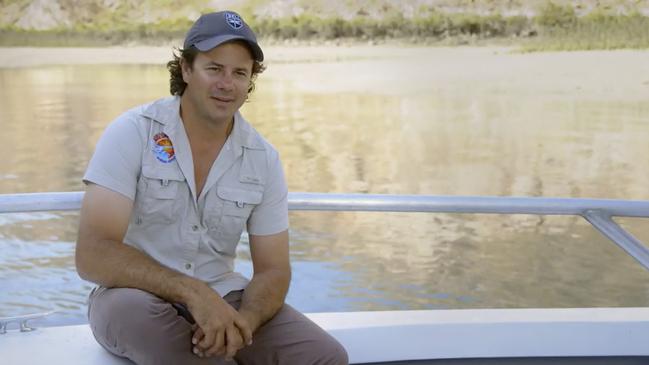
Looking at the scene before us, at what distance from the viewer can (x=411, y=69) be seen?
14.0m

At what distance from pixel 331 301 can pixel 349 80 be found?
158 inches

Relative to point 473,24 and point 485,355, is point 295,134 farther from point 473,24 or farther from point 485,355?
point 485,355

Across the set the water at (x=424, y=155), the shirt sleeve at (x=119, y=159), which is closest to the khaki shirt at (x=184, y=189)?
the shirt sleeve at (x=119, y=159)

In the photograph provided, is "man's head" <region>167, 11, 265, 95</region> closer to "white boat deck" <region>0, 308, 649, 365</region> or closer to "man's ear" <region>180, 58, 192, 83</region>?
"man's ear" <region>180, 58, 192, 83</region>

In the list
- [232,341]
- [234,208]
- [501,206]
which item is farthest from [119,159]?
[501,206]

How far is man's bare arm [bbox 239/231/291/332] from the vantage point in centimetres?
123

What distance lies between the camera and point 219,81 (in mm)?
1244

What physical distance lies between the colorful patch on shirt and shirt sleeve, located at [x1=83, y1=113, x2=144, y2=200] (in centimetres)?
2

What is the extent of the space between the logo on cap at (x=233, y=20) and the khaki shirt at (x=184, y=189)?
14 centimetres

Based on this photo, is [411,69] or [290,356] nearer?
[290,356]

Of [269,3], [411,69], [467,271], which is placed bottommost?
[467,271]

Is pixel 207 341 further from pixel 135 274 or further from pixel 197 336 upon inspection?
pixel 135 274

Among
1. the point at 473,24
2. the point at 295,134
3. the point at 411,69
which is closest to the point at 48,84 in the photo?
the point at 295,134

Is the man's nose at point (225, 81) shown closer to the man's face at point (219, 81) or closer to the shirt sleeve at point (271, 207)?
the man's face at point (219, 81)
